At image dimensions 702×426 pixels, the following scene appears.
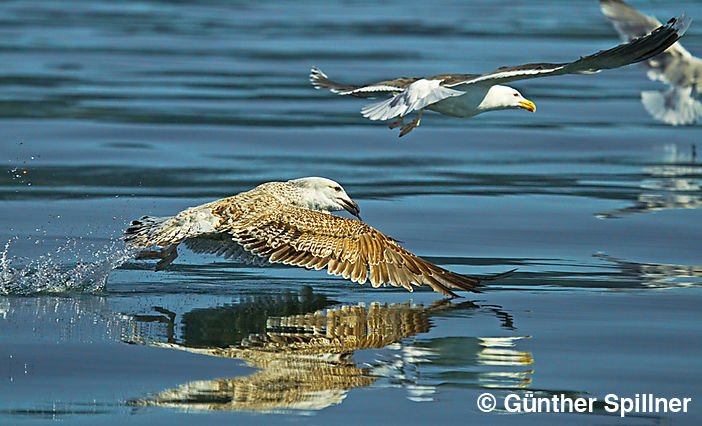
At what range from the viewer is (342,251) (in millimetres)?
8922

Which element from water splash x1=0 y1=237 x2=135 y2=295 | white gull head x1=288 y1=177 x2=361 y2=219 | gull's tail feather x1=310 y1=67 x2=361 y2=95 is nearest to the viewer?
water splash x1=0 y1=237 x2=135 y2=295

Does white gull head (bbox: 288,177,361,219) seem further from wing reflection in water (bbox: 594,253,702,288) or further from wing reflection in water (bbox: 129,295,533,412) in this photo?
wing reflection in water (bbox: 594,253,702,288)

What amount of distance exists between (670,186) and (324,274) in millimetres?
5267

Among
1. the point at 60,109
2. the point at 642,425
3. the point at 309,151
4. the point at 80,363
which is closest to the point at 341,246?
the point at 80,363

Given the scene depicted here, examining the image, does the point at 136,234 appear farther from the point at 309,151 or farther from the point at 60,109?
the point at 60,109

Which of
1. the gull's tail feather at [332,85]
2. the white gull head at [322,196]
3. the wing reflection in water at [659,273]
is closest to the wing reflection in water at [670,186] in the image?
the wing reflection in water at [659,273]

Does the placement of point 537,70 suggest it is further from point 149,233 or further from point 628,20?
point 628,20

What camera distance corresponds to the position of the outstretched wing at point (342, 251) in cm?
884

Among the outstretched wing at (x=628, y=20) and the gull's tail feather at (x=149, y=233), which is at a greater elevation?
the outstretched wing at (x=628, y=20)

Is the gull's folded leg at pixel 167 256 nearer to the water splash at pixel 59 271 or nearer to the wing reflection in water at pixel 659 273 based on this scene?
the water splash at pixel 59 271

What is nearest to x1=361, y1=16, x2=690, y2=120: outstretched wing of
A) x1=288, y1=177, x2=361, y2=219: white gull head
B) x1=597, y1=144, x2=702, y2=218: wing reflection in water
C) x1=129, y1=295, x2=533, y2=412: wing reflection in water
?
x1=288, y1=177, x2=361, y2=219: white gull head

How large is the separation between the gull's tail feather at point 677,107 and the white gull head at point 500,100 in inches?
246

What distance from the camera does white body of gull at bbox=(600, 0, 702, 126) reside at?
1723cm

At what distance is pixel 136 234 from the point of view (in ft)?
30.6
